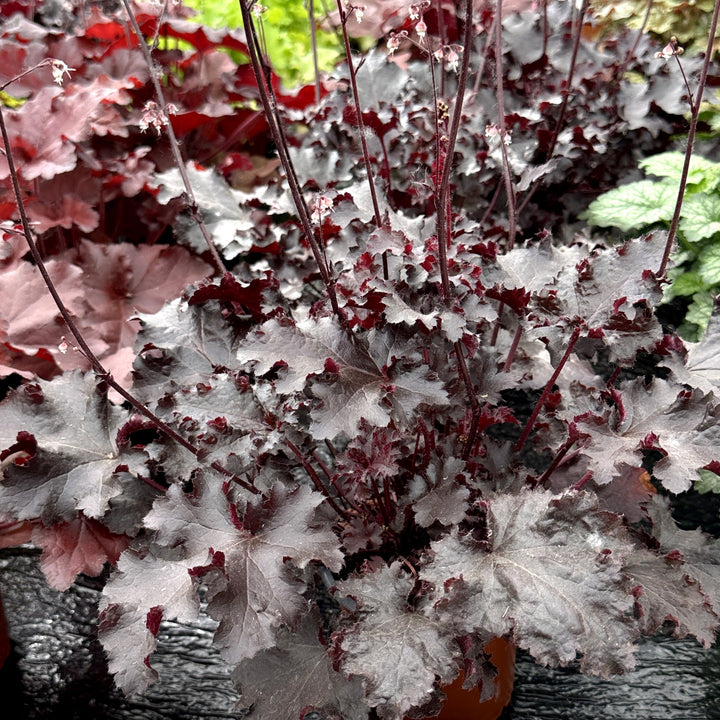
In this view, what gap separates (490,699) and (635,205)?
135cm

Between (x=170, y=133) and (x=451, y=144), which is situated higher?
(x=451, y=144)

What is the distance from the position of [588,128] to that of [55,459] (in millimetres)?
1763

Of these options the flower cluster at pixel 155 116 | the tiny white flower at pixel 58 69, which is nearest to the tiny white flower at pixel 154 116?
the flower cluster at pixel 155 116

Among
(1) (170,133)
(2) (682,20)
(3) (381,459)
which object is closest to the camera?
(3) (381,459)

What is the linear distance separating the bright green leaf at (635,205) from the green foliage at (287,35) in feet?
6.15

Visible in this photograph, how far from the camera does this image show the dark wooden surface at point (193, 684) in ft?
5.58

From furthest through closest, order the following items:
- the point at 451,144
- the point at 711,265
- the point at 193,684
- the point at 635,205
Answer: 1. the point at 635,205
2. the point at 711,265
3. the point at 193,684
4. the point at 451,144

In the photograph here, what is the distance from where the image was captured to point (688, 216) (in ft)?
6.59

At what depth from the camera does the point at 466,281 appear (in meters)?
1.31

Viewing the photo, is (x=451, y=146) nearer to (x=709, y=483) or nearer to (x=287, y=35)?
(x=709, y=483)

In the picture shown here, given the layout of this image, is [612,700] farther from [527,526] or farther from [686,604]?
[527,526]

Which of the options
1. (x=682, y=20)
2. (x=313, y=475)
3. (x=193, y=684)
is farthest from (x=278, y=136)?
(x=682, y=20)

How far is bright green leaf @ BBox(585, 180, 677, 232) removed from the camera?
6.70 feet

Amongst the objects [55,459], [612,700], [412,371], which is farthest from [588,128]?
[55,459]
